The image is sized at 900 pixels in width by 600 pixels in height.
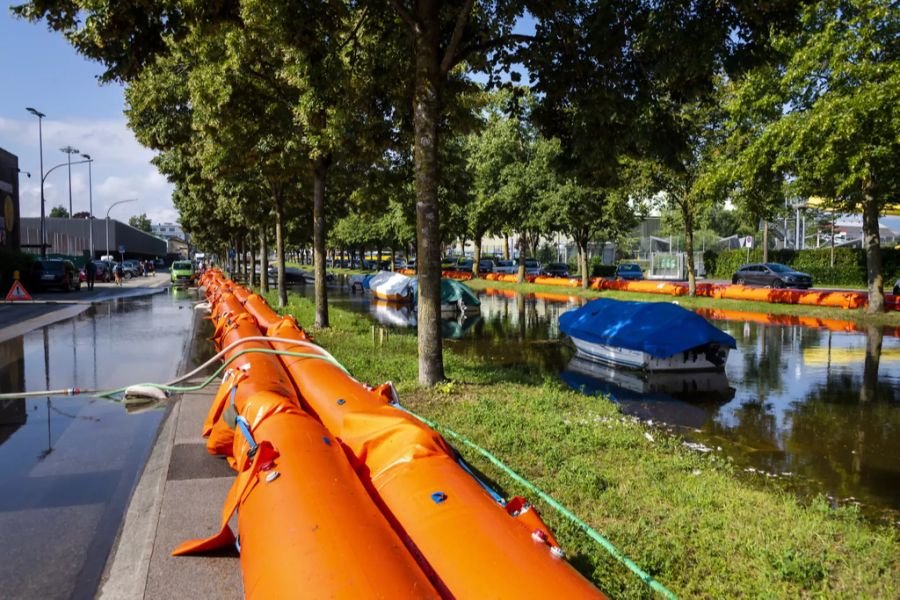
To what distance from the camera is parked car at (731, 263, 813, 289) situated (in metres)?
33.1

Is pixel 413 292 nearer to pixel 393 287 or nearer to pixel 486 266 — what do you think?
pixel 393 287

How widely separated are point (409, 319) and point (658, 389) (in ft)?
40.6

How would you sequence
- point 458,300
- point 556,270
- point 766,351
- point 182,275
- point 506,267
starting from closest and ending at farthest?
1. point 766,351
2. point 458,300
3. point 182,275
4. point 556,270
5. point 506,267

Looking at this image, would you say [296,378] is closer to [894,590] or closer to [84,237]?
[894,590]

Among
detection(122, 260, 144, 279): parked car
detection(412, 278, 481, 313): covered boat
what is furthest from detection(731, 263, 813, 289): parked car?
detection(122, 260, 144, 279): parked car

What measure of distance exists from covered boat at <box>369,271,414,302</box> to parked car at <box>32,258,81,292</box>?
17591 millimetres

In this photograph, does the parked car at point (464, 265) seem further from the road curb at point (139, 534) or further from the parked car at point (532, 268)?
the road curb at point (139, 534)

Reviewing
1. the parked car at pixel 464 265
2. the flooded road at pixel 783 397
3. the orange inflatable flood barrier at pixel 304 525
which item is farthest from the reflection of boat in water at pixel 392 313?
the parked car at pixel 464 265

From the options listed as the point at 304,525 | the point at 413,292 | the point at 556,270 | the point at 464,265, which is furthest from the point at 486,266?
the point at 304,525

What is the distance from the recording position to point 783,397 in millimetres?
10344

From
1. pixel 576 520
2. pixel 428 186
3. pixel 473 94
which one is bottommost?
pixel 576 520

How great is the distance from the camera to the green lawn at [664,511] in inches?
151

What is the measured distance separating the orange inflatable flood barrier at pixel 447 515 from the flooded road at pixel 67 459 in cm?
162

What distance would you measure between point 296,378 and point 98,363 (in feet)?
23.5
